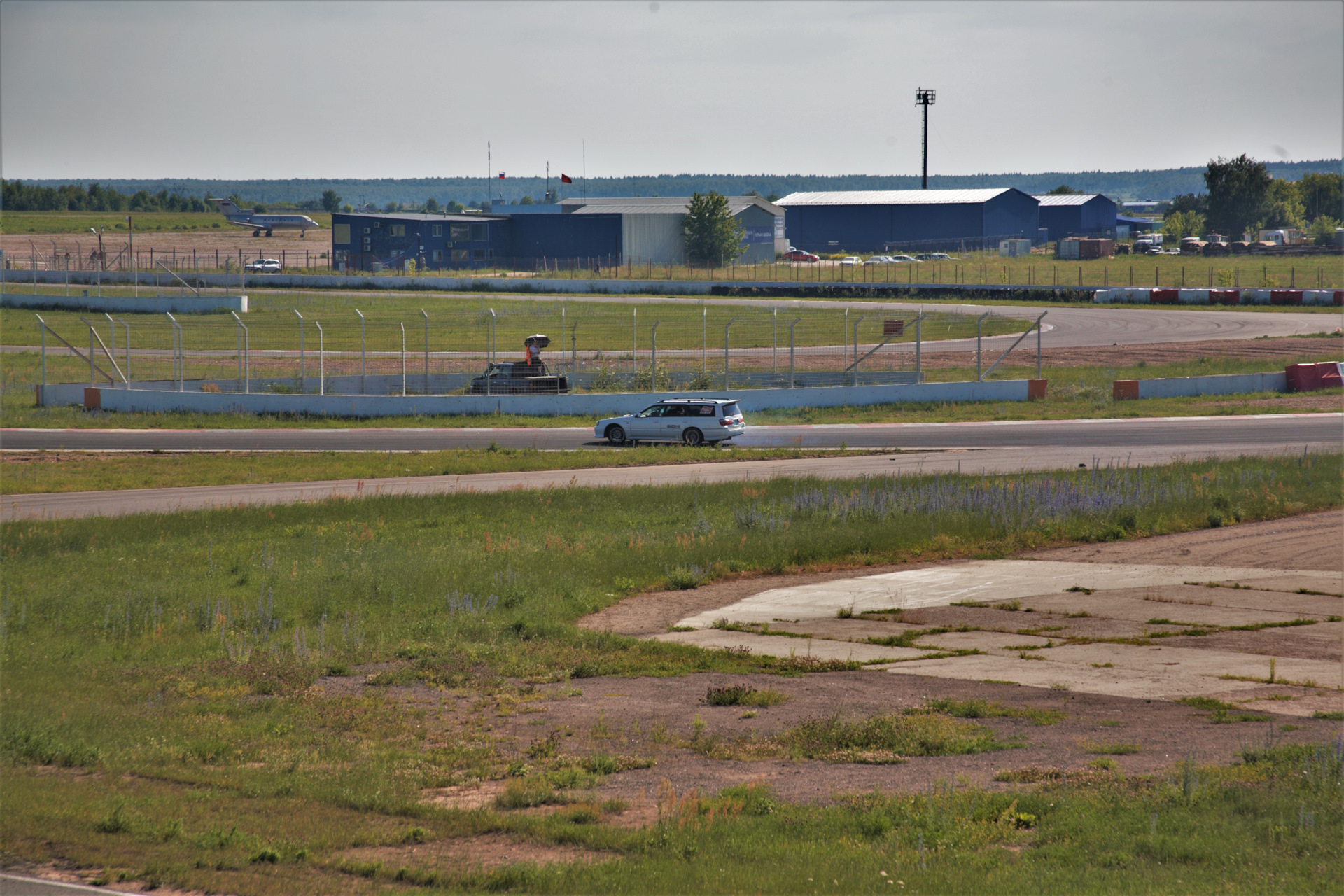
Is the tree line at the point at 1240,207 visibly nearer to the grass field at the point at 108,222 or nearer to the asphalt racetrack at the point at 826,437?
the asphalt racetrack at the point at 826,437

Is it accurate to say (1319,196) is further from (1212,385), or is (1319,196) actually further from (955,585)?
(955,585)

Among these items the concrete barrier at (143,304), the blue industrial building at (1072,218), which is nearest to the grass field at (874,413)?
the concrete barrier at (143,304)

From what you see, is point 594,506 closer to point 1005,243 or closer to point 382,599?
point 382,599

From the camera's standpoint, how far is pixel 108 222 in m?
154

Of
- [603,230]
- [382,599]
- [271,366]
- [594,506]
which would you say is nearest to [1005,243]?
[603,230]

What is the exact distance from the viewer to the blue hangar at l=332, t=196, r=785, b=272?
345 ft

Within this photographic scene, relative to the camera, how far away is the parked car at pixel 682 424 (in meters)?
30.9

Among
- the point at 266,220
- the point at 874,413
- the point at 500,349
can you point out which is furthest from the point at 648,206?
the point at 874,413

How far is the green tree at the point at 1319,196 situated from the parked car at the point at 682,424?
130569 mm

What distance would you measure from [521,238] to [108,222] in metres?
78.8

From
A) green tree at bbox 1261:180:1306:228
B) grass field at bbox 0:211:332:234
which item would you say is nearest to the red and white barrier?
green tree at bbox 1261:180:1306:228

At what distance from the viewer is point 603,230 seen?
105188mm

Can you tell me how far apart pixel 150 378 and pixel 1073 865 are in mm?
42474

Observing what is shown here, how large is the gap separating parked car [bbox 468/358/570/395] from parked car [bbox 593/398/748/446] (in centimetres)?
626
